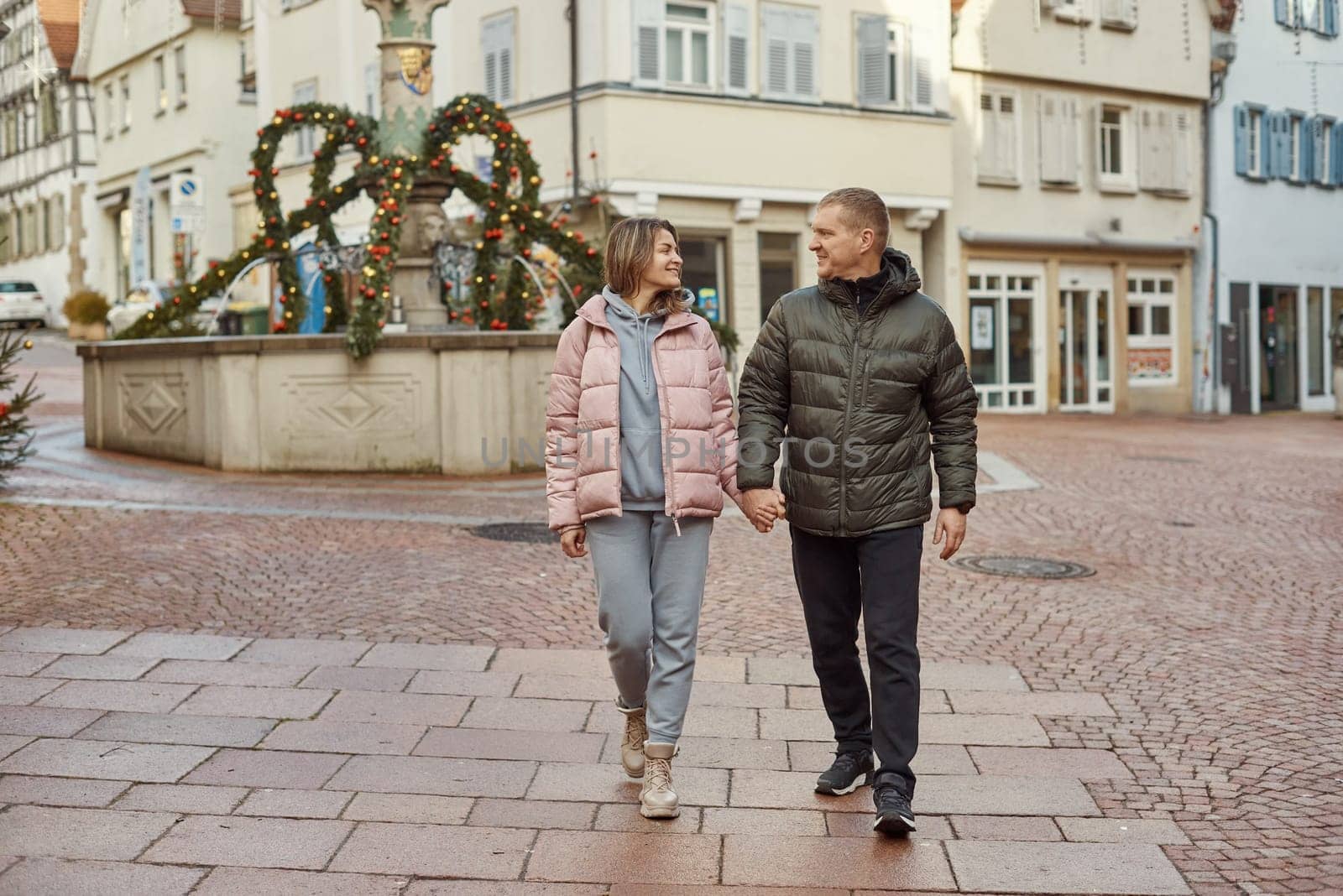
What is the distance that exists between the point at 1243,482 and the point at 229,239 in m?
29.5

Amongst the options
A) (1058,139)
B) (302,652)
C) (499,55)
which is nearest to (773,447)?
(302,652)

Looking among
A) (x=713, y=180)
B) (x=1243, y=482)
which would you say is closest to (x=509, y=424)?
(x=1243, y=482)

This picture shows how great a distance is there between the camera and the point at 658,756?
4863mm

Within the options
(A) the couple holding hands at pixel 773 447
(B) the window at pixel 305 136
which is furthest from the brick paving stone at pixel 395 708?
(B) the window at pixel 305 136

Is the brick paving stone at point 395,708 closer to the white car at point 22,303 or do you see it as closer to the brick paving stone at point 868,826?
the brick paving stone at point 868,826

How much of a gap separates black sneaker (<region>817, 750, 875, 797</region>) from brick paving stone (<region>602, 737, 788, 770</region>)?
13.1 inches

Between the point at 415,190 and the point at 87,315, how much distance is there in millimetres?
26353

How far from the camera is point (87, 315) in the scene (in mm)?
39594

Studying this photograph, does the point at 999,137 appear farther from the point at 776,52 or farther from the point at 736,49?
the point at 736,49

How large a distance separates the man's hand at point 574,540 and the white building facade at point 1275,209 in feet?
95.5

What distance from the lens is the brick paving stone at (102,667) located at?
21.2 ft

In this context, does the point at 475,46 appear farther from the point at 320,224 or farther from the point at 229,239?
the point at 229,239

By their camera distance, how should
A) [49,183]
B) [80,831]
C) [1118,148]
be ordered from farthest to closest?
[49,183], [1118,148], [80,831]

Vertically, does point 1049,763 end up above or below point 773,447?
below
